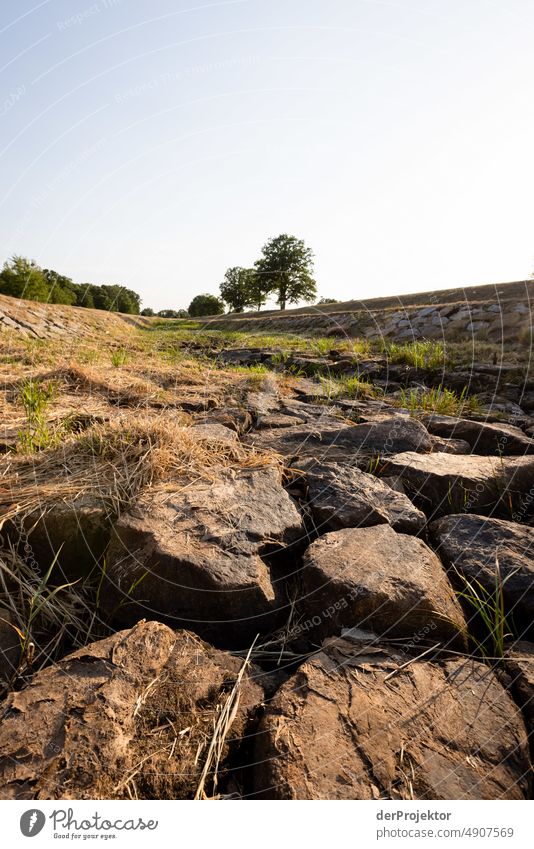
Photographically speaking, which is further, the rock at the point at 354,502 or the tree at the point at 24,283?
the tree at the point at 24,283

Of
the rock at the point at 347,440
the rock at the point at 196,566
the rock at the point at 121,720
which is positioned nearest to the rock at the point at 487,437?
the rock at the point at 347,440

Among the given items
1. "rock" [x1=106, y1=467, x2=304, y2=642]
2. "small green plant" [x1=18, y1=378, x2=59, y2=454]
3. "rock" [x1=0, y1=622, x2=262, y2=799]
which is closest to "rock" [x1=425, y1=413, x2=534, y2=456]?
"rock" [x1=106, y1=467, x2=304, y2=642]

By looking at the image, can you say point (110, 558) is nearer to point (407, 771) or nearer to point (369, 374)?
point (407, 771)

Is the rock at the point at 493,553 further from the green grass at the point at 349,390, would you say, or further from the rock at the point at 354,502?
the green grass at the point at 349,390

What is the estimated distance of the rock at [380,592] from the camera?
1282 mm

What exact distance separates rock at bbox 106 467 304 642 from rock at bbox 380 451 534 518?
0.76m

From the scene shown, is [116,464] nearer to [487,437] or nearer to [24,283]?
[487,437]

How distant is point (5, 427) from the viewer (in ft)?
7.73

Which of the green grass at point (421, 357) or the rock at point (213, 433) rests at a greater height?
the green grass at point (421, 357)

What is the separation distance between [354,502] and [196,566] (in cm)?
76

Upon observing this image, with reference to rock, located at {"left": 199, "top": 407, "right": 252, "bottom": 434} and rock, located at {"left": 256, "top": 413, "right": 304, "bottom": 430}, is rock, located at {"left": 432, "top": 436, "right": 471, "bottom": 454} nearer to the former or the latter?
rock, located at {"left": 256, "top": 413, "right": 304, "bottom": 430}

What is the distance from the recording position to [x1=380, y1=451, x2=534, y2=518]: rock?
1979 millimetres

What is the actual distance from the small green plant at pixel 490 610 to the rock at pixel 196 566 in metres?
0.62

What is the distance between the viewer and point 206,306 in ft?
85.4
